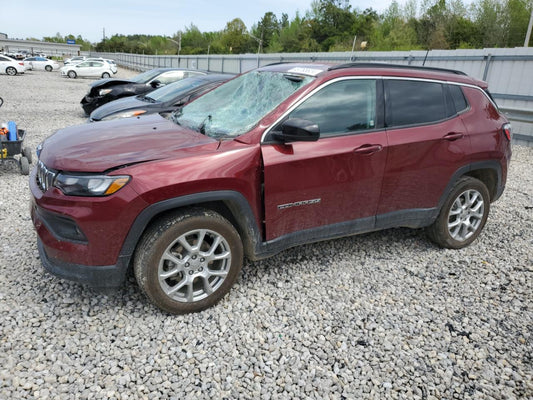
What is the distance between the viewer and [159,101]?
7914mm

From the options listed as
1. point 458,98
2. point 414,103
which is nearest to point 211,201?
point 414,103

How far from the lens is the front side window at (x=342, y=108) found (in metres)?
3.22

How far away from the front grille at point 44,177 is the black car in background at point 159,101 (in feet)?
14.5

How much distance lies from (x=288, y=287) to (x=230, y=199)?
1053 millimetres

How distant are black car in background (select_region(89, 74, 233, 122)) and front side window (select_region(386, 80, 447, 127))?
428 centimetres

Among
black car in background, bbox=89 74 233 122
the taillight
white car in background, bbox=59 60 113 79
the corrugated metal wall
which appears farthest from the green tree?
the taillight

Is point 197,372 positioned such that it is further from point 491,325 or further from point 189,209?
point 491,325

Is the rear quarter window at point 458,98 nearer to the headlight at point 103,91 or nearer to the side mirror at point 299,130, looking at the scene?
the side mirror at point 299,130

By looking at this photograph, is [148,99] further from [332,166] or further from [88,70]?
[88,70]

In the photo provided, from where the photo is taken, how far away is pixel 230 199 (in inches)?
114

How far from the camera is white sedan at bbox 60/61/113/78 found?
1216 inches

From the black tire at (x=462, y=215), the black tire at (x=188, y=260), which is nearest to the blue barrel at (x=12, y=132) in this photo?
the black tire at (x=188, y=260)

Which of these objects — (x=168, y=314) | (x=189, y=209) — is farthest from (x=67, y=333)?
(x=189, y=209)

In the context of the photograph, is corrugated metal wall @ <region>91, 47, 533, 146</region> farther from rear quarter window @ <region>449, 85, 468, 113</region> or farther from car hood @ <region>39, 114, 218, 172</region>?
car hood @ <region>39, 114, 218, 172</region>
